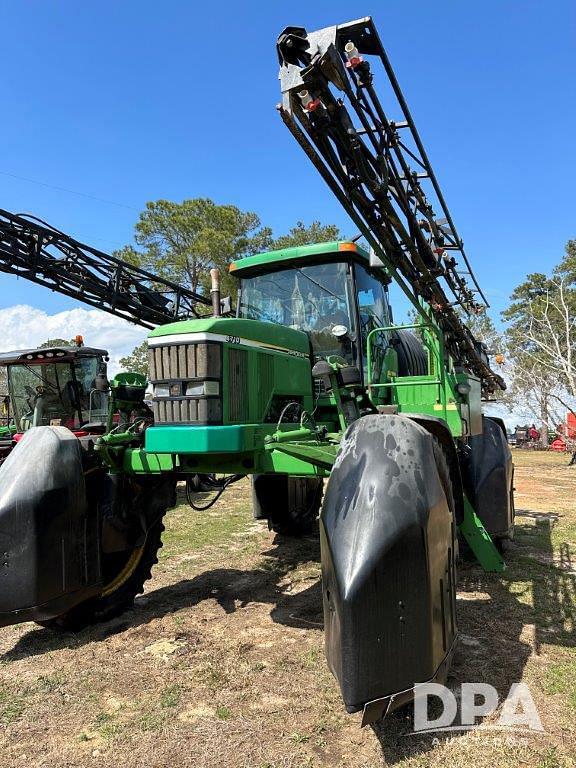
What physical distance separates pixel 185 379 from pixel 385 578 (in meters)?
1.89

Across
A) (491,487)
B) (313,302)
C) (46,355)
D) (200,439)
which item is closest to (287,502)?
(491,487)

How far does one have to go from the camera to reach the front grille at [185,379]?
12.0 ft

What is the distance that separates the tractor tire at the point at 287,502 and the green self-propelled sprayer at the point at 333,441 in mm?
41

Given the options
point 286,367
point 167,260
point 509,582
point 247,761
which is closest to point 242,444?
point 286,367

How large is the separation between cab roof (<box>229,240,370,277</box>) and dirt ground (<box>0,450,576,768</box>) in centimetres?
285

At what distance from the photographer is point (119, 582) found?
4484 mm

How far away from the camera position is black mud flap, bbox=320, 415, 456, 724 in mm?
2398

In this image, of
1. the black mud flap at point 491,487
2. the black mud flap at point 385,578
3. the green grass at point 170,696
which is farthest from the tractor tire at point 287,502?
the black mud flap at point 385,578

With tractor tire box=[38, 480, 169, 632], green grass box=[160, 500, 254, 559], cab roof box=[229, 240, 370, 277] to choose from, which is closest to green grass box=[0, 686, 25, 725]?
tractor tire box=[38, 480, 169, 632]

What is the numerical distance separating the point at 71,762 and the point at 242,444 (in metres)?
1.85

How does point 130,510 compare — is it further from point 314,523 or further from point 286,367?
point 314,523

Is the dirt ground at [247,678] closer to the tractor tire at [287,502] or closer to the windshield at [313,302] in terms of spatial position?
the tractor tire at [287,502]

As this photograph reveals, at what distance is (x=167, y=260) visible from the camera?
2298cm

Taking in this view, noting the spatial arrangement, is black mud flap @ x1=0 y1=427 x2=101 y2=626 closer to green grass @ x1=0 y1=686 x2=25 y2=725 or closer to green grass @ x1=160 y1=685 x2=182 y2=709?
green grass @ x1=0 y1=686 x2=25 y2=725
